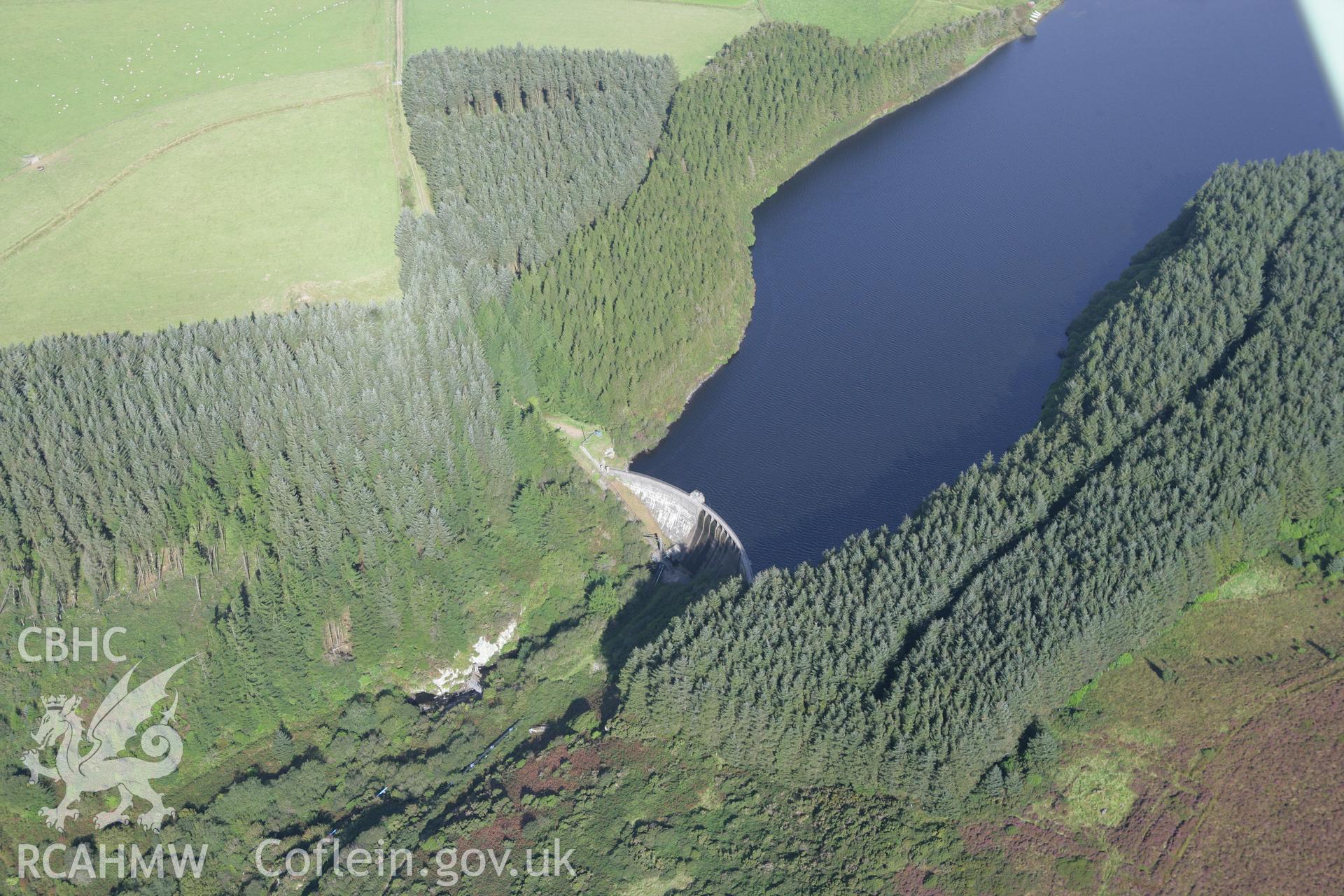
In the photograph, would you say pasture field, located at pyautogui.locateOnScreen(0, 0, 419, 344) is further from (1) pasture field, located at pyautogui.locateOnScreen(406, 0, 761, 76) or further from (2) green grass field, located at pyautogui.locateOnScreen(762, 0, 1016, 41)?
(2) green grass field, located at pyautogui.locateOnScreen(762, 0, 1016, 41)

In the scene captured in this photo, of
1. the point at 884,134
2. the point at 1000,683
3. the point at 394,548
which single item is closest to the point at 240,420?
the point at 394,548

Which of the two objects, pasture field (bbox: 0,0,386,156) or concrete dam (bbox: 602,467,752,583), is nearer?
concrete dam (bbox: 602,467,752,583)

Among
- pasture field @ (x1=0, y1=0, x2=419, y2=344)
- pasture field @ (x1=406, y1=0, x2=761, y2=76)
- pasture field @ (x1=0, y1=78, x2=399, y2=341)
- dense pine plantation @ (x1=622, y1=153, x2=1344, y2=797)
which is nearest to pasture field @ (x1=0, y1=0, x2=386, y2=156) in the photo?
pasture field @ (x1=0, y1=0, x2=419, y2=344)

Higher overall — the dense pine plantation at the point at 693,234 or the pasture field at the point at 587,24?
the pasture field at the point at 587,24

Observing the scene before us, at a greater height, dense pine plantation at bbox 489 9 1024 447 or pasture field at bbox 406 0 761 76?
pasture field at bbox 406 0 761 76

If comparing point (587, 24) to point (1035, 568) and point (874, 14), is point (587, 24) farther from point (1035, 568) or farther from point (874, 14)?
point (1035, 568)

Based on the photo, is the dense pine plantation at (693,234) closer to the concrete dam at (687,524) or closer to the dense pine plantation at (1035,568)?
the concrete dam at (687,524)

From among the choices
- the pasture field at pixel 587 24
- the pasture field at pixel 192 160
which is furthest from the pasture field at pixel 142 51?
the pasture field at pixel 587 24
